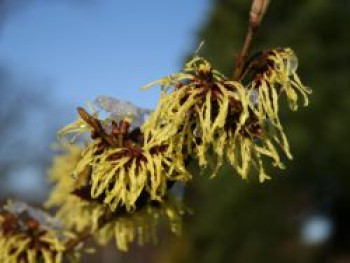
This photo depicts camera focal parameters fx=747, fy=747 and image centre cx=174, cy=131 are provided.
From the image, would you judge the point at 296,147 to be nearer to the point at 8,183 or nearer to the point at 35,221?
the point at 8,183

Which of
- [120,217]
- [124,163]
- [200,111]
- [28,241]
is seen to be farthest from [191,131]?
[28,241]

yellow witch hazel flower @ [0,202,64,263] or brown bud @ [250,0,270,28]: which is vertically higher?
brown bud @ [250,0,270,28]

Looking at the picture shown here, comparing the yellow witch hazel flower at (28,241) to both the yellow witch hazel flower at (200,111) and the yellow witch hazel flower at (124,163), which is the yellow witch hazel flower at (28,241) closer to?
the yellow witch hazel flower at (124,163)

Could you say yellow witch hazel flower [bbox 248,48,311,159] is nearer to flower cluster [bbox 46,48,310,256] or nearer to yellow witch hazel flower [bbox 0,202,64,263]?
flower cluster [bbox 46,48,310,256]

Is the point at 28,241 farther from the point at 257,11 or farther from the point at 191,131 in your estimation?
the point at 257,11

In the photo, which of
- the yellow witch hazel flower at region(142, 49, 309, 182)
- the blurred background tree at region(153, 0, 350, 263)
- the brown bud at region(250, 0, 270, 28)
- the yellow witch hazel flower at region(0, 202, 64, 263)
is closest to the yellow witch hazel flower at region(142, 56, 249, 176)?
the yellow witch hazel flower at region(142, 49, 309, 182)

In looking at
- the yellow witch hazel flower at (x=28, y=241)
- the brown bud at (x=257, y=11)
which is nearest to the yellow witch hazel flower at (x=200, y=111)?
the brown bud at (x=257, y=11)

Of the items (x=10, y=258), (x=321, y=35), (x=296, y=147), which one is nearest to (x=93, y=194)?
(x=10, y=258)
